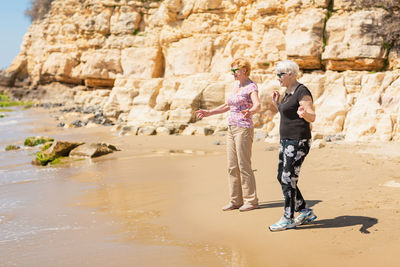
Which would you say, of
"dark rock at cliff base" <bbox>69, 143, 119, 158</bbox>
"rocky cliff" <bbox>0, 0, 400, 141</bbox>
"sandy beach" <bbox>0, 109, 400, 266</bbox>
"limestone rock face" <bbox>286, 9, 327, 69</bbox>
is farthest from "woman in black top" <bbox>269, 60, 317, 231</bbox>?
"limestone rock face" <bbox>286, 9, 327, 69</bbox>

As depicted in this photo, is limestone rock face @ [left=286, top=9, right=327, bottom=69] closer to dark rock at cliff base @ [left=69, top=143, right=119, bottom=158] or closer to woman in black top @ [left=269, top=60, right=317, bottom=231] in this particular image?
dark rock at cliff base @ [left=69, top=143, right=119, bottom=158]

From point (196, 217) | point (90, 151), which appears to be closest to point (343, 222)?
point (196, 217)

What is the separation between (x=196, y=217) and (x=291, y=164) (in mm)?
1410

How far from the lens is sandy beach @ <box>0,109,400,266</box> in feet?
11.2

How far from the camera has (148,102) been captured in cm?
1848

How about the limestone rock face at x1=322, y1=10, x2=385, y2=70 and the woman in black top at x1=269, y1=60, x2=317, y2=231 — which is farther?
the limestone rock face at x1=322, y1=10, x2=385, y2=70

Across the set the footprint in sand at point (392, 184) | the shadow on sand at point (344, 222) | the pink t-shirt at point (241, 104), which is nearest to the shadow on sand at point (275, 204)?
the shadow on sand at point (344, 222)

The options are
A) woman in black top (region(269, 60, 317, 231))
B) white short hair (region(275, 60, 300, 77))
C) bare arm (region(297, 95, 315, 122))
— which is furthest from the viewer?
white short hair (region(275, 60, 300, 77))

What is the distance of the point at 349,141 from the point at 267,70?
796cm

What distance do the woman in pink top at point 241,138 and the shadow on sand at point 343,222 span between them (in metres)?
0.85

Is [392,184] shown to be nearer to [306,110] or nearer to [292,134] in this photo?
→ [292,134]

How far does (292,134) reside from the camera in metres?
3.77

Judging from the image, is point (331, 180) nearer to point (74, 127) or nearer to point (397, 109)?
point (397, 109)

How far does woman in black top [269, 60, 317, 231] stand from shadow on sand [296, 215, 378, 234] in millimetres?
150
